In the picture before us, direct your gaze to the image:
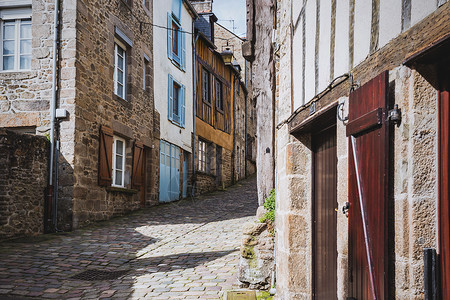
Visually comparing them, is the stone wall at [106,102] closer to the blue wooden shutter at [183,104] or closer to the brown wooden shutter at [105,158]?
the brown wooden shutter at [105,158]

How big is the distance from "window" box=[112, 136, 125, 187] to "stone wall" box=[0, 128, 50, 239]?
228 centimetres

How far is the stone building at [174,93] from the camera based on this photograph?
14.6 meters

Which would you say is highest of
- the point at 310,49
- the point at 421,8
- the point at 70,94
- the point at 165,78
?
the point at 165,78

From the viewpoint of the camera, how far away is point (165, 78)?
49.3 feet

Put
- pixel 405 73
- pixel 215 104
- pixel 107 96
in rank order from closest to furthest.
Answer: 1. pixel 405 73
2. pixel 107 96
3. pixel 215 104

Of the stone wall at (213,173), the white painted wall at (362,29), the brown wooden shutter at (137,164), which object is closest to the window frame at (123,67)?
the brown wooden shutter at (137,164)

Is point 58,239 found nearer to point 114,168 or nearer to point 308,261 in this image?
point 114,168

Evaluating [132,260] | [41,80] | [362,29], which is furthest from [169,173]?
[362,29]

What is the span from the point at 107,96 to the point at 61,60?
61.9 inches

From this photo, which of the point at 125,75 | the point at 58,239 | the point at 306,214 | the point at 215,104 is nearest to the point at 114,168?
the point at 125,75

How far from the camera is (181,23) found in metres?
16.7

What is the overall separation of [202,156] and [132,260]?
11.6m

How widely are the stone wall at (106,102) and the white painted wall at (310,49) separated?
257 inches

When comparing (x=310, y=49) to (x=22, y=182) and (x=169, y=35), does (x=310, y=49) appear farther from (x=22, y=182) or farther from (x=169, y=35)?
(x=169, y=35)
